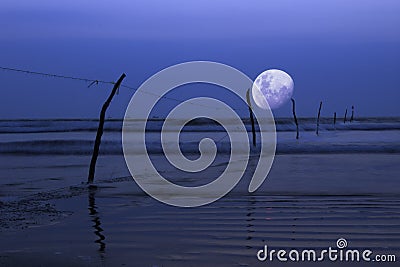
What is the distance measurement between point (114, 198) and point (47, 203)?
4.00ft

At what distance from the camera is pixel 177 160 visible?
19953 mm

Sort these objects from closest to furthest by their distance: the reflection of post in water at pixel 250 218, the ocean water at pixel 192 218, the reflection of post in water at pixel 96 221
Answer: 1. the ocean water at pixel 192 218
2. the reflection of post in water at pixel 96 221
3. the reflection of post in water at pixel 250 218

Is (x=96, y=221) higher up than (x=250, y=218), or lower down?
lower down

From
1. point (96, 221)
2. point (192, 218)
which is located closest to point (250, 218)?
point (192, 218)

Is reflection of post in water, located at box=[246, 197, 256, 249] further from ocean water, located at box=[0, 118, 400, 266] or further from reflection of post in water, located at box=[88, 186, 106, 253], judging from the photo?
reflection of post in water, located at box=[88, 186, 106, 253]

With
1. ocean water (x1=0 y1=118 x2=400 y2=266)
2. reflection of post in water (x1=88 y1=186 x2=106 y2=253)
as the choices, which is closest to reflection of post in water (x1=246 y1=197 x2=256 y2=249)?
ocean water (x1=0 y1=118 x2=400 y2=266)

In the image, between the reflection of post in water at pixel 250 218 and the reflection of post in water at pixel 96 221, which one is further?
the reflection of post in water at pixel 250 218

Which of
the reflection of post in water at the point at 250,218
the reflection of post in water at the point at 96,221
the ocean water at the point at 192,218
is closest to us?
the ocean water at the point at 192,218

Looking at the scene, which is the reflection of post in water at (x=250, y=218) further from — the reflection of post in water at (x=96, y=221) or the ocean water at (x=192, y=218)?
the reflection of post in water at (x=96, y=221)

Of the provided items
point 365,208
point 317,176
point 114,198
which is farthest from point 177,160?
point 365,208

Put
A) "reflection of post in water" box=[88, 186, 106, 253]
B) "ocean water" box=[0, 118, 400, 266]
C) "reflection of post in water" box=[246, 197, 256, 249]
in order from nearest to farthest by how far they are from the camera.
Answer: "ocean water" box=[0, 118, 400, 266]
"reflection of post in water" box=[88, 186, 106, 253]
"reflection of post in water" box=[246, 197, 256, 249]

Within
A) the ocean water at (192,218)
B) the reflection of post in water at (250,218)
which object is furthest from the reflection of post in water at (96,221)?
the reflection of post in water at (250,218)

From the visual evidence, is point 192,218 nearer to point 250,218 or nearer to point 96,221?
point 250,218

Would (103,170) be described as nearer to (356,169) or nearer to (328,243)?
(356,169)
